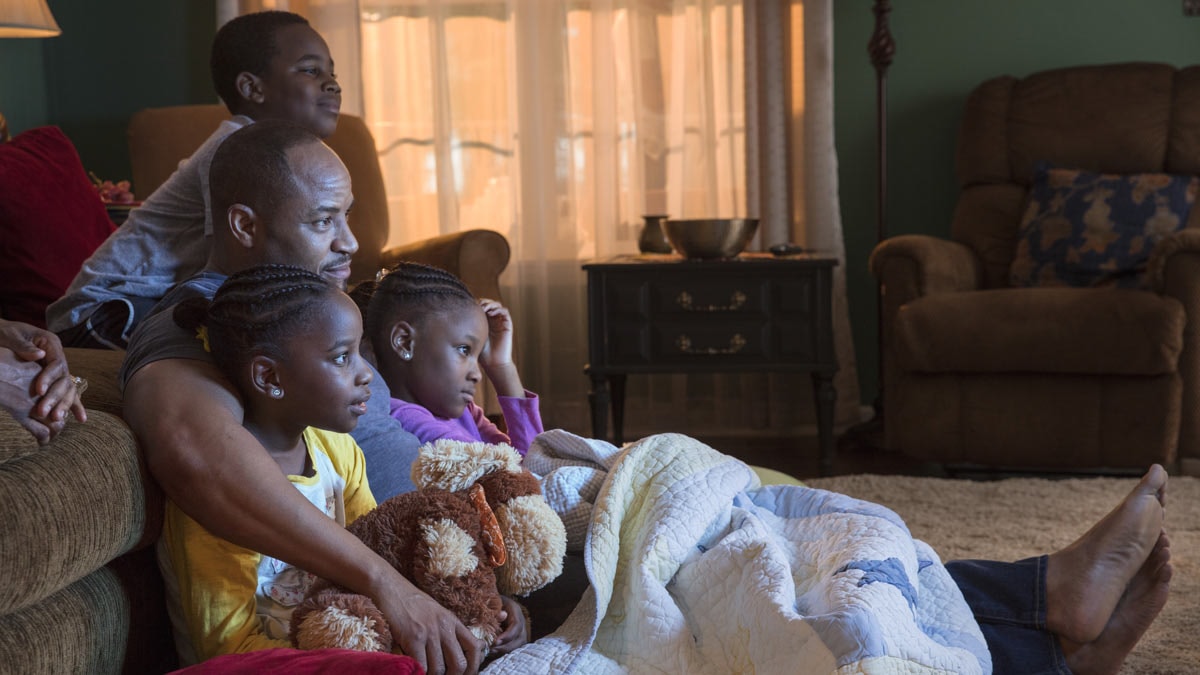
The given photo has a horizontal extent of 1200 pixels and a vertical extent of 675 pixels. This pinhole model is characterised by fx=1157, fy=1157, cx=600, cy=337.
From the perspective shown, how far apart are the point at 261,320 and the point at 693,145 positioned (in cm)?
278

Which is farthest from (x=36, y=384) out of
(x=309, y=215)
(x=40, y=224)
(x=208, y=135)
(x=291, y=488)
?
(x=208, y=135)

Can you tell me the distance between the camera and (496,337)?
1942mm

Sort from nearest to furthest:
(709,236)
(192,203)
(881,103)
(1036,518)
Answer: (192,203) → (1036,518) → (709,236) → (881,103)

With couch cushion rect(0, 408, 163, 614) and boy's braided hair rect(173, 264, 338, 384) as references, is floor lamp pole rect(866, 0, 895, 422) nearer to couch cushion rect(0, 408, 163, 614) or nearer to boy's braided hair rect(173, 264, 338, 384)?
boy's braided hair rect(173, 264, 338, 384)

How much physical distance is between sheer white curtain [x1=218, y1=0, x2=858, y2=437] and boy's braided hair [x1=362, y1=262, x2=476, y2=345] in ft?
6.70

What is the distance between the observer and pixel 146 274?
1.81 meters

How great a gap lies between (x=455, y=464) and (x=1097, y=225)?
257cm

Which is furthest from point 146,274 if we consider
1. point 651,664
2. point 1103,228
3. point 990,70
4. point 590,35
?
point 990,70

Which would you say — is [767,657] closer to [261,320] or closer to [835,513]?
[835,513]

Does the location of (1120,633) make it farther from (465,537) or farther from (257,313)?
(257,313)

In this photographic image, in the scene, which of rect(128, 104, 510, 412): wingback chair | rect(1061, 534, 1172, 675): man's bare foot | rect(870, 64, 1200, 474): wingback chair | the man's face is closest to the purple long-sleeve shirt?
the man's face

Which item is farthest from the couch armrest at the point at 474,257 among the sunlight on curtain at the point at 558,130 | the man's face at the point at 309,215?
the man's face at the point at 309,215

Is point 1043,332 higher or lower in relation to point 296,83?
lower

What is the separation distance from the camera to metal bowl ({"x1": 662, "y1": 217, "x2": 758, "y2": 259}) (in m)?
3.12
